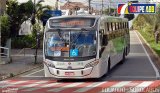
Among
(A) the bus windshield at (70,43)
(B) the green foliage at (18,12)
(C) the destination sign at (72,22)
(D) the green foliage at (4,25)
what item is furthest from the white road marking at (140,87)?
(B) the green foliage at (18,12)

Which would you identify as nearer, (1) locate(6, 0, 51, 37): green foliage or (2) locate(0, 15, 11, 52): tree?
(2) locate(0, 15, 11, 52): tree

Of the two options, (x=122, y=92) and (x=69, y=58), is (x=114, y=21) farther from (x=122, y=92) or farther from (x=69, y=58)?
(x=122, y=92)

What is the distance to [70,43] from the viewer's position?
19.0 m

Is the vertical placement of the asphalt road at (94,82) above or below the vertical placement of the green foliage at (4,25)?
below

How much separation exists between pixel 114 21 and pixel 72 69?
23.7 ft

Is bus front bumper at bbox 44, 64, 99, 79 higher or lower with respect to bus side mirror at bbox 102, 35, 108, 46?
lower

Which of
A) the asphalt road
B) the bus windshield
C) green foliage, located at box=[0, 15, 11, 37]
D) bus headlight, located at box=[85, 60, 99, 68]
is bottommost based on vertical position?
the asphalt road

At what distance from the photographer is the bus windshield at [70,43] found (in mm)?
18844

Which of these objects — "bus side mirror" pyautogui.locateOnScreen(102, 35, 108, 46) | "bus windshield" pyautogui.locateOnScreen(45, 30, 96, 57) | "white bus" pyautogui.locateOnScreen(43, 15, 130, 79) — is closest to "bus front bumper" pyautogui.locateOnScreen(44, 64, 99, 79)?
"white bus" pyautogui.locateOnScreen(43, 15, 130, 79)

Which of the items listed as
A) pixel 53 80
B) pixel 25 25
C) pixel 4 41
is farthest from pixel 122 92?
pixel 25 25

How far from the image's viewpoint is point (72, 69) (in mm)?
18516

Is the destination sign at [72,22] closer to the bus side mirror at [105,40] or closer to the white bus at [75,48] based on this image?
the white bus at [75,48]

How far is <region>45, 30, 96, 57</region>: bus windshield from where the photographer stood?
1884 centimetres

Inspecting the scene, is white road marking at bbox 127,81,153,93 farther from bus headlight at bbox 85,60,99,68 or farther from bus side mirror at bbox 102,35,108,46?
bus side mirror at bbox 102,35,108,46
